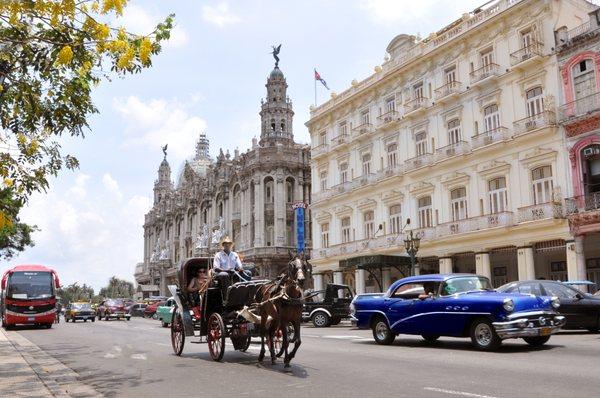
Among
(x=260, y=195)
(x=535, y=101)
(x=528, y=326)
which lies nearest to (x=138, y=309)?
(x=260, y=195)

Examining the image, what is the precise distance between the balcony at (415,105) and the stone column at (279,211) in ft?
78.4

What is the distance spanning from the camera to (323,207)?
42.2m

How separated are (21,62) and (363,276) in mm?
31558

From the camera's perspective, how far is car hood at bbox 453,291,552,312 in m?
12.1

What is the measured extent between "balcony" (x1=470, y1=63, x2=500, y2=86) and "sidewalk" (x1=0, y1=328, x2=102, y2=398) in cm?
2439

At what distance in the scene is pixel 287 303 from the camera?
10.1 meters

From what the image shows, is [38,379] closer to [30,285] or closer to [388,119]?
[30,285]

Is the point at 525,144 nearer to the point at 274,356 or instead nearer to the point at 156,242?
the point at 274,356

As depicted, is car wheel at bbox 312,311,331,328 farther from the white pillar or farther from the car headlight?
the car headlight

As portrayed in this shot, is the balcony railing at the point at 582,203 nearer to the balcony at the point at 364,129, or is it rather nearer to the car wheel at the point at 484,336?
the balcony at the point at 364,129

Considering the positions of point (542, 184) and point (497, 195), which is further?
point (497, 195)

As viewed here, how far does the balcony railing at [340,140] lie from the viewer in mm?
40028

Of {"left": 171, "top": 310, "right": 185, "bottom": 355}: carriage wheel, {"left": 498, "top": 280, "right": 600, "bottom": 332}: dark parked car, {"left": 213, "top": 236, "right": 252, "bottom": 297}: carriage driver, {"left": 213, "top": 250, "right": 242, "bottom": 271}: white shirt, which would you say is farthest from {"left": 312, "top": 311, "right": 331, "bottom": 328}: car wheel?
{"left": 213, "top": 250, "right": 242, "bottom": 271}: white shirt

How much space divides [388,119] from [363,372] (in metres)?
28.2
